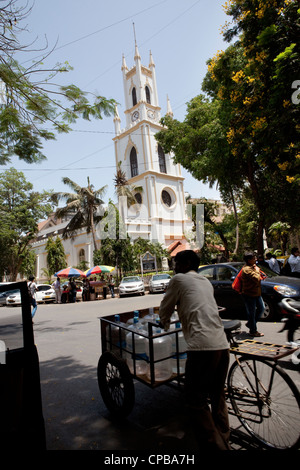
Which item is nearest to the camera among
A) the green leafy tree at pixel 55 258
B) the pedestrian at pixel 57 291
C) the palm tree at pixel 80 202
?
the pedestrian at pixel 57 291

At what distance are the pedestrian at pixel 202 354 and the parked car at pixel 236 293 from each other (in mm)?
4896

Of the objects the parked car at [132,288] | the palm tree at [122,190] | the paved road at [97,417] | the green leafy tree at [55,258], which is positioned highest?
the palm tree at [122,190]

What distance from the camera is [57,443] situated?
268 centimetres

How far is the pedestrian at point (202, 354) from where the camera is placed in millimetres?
2049

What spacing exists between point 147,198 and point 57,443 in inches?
1313

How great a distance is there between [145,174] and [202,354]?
1356 inches

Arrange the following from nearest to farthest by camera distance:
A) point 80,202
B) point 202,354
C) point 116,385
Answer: point 202,354
point 116,385
point 80,202

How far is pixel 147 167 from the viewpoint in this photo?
35375 mm

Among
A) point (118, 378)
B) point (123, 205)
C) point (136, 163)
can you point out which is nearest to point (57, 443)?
point (118, 378)

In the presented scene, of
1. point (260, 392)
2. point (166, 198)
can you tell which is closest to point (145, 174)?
point (166, 198)

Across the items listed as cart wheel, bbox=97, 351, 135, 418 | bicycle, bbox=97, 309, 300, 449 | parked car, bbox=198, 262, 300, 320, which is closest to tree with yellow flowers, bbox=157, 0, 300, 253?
parked car, bbox=198, 262, 300, 320

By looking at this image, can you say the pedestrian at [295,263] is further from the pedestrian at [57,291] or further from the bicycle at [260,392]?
the pedestrian at [57,291]

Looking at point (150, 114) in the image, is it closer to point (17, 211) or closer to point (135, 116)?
point (135, 116)

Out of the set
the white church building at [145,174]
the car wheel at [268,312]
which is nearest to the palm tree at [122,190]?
the white church building at [145,174]
